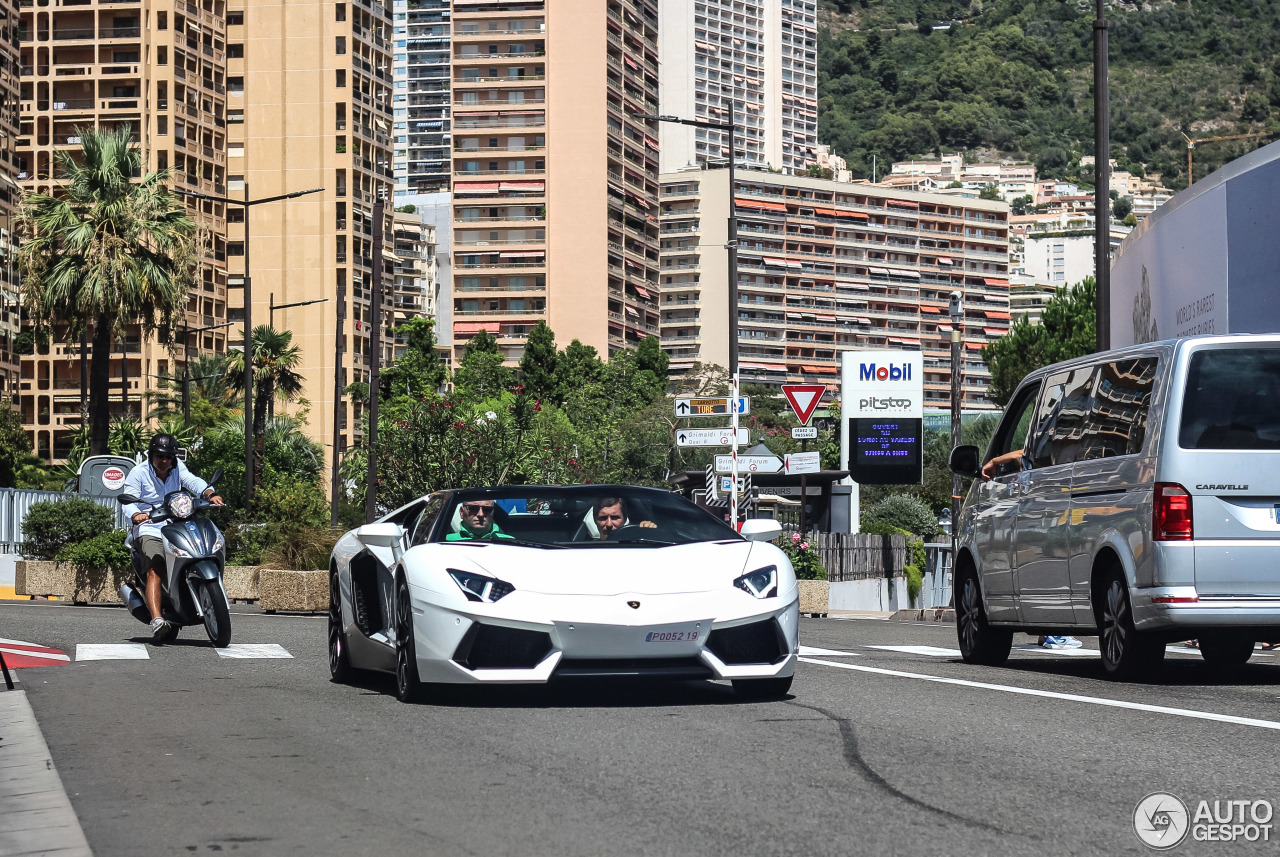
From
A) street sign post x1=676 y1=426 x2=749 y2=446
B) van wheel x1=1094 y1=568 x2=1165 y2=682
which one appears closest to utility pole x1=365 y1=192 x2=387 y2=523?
street sign post x1=676 y1=426 x2=749 y2=446

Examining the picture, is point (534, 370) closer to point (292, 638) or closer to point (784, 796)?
point (292, 638)

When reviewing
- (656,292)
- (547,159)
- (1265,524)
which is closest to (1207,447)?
(1265,524)

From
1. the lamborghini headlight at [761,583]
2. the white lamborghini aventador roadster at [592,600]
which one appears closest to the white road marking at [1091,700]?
the white lamborghini aventador roadster at [592,600]

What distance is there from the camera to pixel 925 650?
53.1 feet

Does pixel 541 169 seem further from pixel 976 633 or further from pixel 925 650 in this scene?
Result: pixel 976 633

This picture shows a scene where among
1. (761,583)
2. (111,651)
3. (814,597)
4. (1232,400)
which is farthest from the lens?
(814,597)

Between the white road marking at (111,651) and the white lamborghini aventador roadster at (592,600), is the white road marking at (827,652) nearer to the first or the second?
the white lamborghini aventador roadster at (592,600)

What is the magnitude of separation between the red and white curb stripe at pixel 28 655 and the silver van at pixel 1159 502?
23.4 ft

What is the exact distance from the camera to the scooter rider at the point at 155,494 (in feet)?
51.8

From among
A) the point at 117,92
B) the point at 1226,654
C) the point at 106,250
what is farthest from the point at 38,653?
the point at 117,92

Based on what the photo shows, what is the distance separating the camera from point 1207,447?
1102 centimetres

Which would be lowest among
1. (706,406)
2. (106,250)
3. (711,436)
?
(711,436)

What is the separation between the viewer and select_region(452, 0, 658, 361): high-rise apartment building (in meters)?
142

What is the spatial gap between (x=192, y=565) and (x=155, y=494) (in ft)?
2.43
